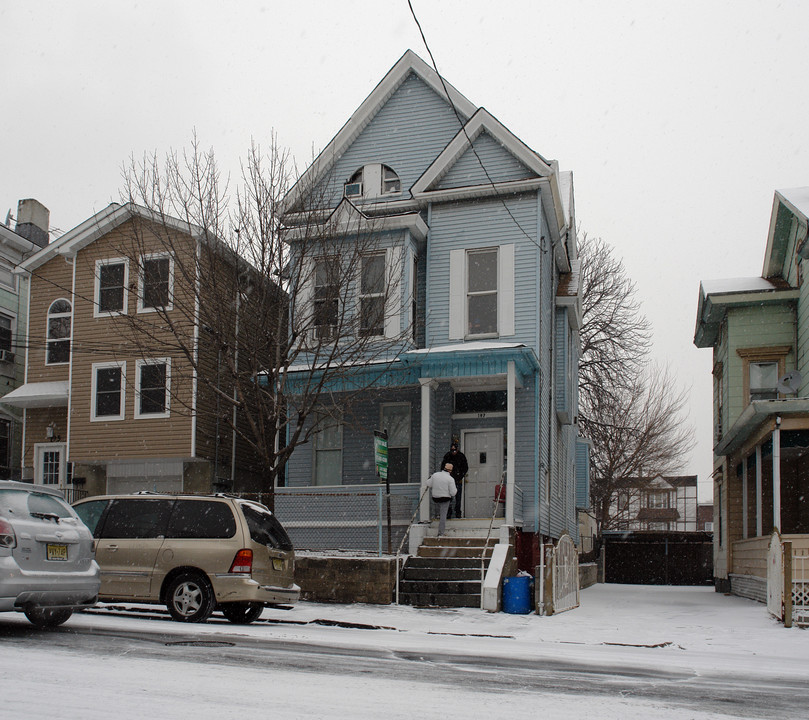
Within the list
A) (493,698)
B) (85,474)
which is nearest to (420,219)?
(85,474)

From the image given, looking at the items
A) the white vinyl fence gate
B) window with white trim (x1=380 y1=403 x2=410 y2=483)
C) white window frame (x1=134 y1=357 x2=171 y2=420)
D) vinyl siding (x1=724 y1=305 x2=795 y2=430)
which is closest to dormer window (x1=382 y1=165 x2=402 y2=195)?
window with white trim (x1=380 y1=403 x2=410 y2=483)

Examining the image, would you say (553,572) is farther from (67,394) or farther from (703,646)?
(67,394)

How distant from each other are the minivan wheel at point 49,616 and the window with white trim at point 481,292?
37.3 ft

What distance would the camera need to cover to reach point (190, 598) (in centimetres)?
1138

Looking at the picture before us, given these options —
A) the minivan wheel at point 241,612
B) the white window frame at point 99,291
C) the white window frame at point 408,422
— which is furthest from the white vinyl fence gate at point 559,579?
the white window frame at point 99,291

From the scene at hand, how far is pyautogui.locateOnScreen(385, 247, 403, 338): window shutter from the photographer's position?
19.0m

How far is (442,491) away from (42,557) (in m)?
9.32

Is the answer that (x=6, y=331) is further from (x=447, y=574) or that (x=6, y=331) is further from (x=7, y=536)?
(x=7, y=536)

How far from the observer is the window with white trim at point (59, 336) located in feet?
82.3

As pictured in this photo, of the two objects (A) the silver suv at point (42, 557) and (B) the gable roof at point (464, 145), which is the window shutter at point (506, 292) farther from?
(A) the silver suv at point (42, 557)

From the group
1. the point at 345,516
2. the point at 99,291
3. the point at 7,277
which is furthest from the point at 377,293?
the point at 7,277

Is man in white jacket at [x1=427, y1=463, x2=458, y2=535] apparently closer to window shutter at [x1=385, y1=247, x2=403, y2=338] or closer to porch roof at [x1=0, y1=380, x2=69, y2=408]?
window shutter at [x1=385, y1=247, x2=403, y2=338]

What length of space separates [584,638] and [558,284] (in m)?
13.4

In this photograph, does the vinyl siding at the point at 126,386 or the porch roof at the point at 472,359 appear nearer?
the porch roof at the point at 472,359
